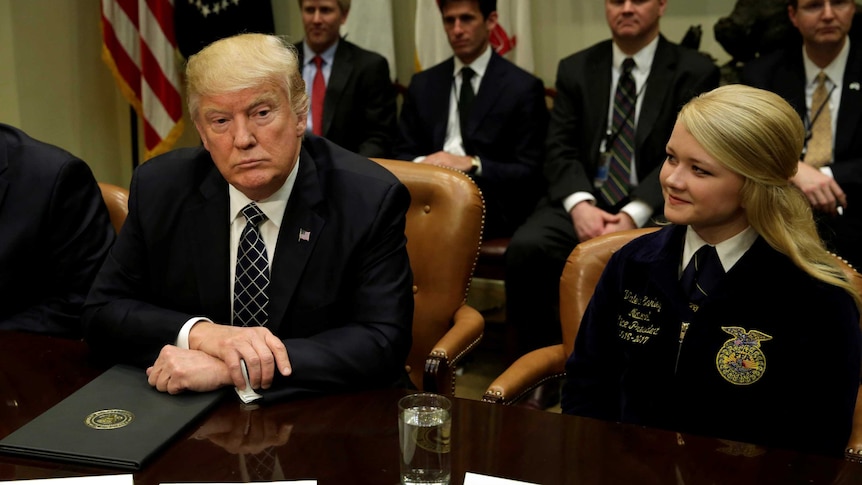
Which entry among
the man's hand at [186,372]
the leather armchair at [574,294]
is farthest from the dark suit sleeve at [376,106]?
the man's hand at [186,372]

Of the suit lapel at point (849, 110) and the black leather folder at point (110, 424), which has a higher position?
the suit lapel at point (849, 110)

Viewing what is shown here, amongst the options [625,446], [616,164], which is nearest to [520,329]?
[616,164]

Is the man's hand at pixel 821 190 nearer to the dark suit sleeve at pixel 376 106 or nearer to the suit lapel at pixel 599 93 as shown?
the suit lapel at pixel 599 93

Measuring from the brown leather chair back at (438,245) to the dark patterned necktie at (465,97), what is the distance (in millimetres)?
1702

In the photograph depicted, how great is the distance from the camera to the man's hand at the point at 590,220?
12.1ft

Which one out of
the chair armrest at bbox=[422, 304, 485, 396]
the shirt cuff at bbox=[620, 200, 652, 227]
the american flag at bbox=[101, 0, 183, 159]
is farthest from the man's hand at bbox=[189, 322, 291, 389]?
the american flag at bbox=[101, 0, 183, 159]

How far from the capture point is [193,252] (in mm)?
2031

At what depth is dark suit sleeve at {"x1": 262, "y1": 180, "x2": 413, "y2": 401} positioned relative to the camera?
1725mm

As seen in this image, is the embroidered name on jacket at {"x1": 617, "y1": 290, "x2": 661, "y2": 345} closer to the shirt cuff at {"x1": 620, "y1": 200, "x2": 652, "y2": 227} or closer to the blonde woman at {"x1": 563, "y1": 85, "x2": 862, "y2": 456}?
the blonde woman at {"x1": 563, "y1": 85, "x2": 862, "y2": 456}

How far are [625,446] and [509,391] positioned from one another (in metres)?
0.72

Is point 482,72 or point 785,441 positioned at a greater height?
point 482,72

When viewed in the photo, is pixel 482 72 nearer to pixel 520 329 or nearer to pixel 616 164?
pixel 616 164

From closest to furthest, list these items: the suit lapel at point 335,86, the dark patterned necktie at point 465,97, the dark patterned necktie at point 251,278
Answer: the dark patterned necktie at point 251,278 < the dark patterned necktie at point 465,97 < the suit lapel at point 335,86

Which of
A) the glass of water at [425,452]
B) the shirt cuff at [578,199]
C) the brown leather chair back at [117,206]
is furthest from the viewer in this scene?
the shirt cuff at [578,199]
